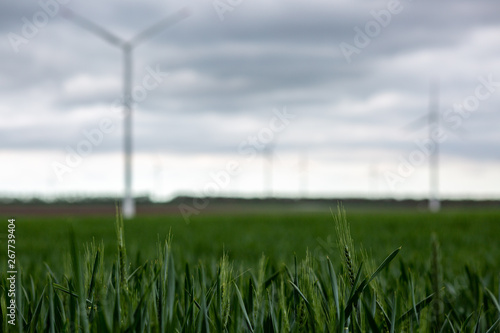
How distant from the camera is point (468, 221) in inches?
718

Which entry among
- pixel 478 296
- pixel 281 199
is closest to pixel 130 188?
pixel 478 296

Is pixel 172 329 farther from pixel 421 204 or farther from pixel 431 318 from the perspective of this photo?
pixel 421 204

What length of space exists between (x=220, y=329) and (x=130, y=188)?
A: 2734 centimetres

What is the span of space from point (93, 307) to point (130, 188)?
2723 cm

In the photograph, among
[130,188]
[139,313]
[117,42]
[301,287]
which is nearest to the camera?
[139,313]

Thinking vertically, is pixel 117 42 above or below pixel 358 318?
above

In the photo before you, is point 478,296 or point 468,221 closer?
point 478,296

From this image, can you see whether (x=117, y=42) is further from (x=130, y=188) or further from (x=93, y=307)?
(x=93, y=307)

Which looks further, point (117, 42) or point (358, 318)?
point (117, 42)

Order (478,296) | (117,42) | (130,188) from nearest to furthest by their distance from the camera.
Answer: (478,296), (117,42), (130,188)

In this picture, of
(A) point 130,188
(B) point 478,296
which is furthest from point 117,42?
(B) point 478,296

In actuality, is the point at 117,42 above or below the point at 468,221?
above

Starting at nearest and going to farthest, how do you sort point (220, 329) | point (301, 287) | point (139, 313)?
point (139, 313), point (220, 329), point (301, 287)

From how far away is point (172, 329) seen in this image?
1.39m
